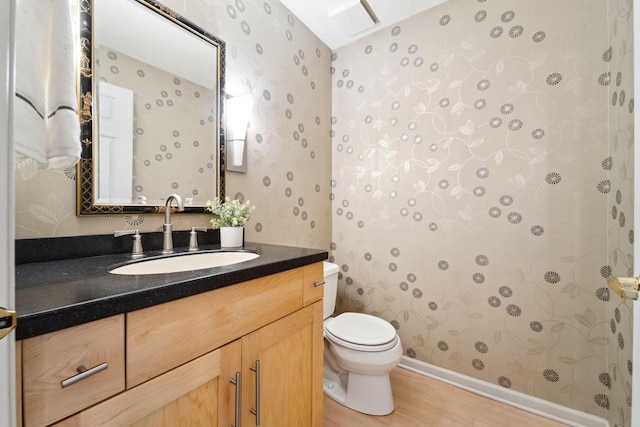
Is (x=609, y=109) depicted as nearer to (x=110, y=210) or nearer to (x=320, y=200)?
(x=320, y=200)

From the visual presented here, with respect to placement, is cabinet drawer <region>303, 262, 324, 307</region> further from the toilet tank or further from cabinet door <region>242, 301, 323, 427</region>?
the toilet tank

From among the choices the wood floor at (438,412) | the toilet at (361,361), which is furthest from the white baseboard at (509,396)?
the toilet at (361,361)

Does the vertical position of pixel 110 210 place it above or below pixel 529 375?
above

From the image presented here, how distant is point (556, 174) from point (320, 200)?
1.41m

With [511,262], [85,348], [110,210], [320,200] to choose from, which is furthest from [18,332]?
[511,262]

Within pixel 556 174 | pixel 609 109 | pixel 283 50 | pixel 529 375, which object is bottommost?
pixel 529 375

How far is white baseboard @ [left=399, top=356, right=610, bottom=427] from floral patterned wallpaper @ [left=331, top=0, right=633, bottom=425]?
0.04 metres

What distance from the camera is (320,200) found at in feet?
6.80

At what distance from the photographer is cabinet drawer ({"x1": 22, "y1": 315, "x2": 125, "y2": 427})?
17.5 inches

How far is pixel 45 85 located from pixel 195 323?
0.67 m

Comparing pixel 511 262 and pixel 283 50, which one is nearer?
pixel 511 262

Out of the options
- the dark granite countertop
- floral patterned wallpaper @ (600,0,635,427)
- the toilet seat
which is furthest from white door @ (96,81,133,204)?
floral patterned wallpaper @ (600,0,635,427)

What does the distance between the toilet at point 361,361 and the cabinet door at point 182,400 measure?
799 millimetres

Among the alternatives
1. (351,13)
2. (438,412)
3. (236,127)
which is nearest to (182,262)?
(236,127)
